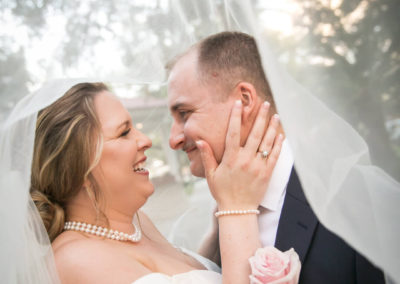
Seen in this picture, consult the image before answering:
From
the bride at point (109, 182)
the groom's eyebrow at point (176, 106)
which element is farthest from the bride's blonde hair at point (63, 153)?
the groom's eyebrow at point (176, 106)

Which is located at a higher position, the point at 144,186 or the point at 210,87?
the point at 210,87

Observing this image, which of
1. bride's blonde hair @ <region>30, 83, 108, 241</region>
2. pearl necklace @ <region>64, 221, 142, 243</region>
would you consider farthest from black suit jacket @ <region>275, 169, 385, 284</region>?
bride's blonde hair @ <region>30, 83, 108, 241</region>

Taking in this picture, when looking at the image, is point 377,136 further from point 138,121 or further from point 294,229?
point 138,121

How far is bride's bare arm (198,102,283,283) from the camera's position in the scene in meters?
1.57

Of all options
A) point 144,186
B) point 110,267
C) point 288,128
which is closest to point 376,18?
point 288,128

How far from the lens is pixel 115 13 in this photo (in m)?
1.68

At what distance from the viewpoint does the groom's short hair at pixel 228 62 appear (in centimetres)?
211

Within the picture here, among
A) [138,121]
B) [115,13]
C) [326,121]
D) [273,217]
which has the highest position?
[115,13]

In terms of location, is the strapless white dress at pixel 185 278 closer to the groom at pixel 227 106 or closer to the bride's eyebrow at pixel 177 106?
the groom at pixel 227 106

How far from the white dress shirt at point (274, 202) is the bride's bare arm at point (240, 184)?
113 millimetres

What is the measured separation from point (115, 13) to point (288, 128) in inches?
43.5

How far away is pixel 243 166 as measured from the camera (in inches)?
69.7

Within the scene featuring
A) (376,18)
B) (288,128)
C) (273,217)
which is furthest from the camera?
(376,18)

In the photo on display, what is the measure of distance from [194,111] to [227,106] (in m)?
0.23
